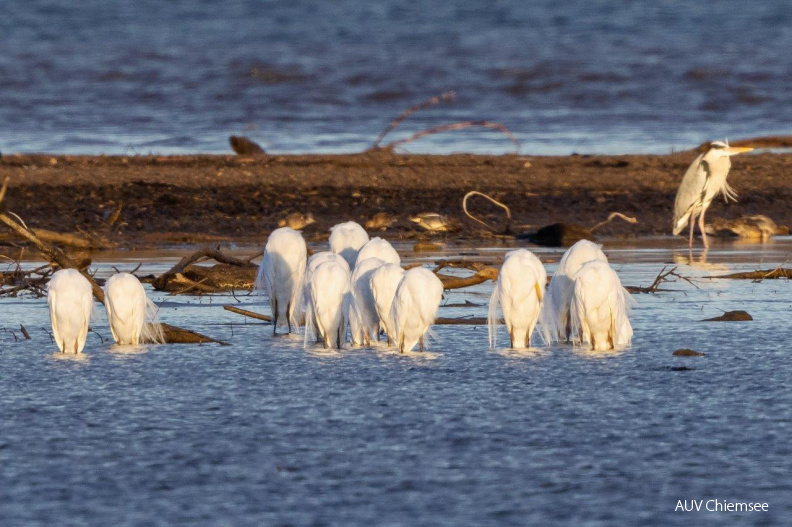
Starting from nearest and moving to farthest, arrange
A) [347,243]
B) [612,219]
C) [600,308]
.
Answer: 1. [600,308]
2. [347,243]
3. [612,219]

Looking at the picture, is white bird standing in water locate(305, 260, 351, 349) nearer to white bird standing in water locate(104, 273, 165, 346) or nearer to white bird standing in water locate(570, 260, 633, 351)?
white bird standing in water locate(104, 273, 165, 346)

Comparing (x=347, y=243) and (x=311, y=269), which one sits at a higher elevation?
(x=347, y=243)

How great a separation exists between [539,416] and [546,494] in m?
1.23

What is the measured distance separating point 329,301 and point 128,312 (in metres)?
1.20

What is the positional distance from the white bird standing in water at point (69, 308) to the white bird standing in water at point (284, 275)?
1.65 meters

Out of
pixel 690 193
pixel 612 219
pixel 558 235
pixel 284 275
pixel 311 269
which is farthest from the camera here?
pixel 612 219

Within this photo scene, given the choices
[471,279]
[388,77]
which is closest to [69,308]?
[471,279]

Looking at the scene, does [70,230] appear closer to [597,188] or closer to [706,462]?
[597,188]

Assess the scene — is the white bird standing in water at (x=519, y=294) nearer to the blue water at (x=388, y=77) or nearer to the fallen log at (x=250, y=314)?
the fallen log at (x=250, y=314)

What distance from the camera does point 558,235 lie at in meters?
14.3

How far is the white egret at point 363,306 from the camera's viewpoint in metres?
8.16

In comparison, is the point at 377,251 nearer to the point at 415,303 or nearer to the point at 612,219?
the point at 415,303

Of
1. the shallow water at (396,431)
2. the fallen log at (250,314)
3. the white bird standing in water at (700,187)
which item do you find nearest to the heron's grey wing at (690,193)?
the white bird standing in water at (700,187)

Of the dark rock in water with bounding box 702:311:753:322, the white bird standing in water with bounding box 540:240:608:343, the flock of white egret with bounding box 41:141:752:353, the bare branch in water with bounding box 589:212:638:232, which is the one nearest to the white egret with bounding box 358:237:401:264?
the flock of white egret with bounding box 41:141:752:353
